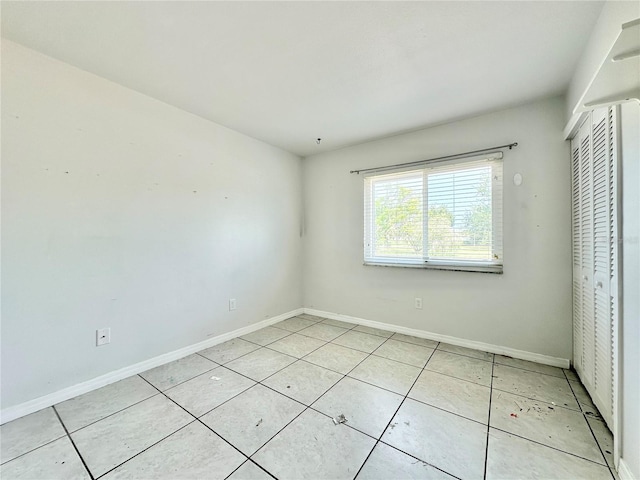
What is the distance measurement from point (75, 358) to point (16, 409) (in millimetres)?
350

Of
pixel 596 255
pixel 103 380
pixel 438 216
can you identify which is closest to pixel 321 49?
pixel 438 216

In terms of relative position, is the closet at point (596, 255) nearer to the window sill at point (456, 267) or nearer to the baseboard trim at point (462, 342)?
the baseboard trim at point (462, 342)

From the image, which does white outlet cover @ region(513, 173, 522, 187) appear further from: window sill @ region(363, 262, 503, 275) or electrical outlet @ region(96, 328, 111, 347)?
electrical outlet @ region(96, 328, 111, 347)

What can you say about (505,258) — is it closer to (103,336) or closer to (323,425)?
(323,425)


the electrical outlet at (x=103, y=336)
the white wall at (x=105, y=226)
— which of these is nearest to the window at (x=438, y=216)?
the white wall at (x=105, y=226)

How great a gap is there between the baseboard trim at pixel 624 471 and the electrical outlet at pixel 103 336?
312 cm

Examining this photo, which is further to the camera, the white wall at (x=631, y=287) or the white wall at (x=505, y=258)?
the white wall at (x=505, y=258)

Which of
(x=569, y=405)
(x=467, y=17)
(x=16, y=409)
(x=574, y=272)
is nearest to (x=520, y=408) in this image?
(x=569, y=405)

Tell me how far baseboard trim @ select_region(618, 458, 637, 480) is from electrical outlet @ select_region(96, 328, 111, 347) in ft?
10.2

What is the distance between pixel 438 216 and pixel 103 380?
130 inches

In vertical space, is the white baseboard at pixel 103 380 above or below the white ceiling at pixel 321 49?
below

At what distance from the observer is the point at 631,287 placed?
118cm

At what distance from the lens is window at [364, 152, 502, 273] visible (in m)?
2.57

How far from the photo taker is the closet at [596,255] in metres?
1.39
